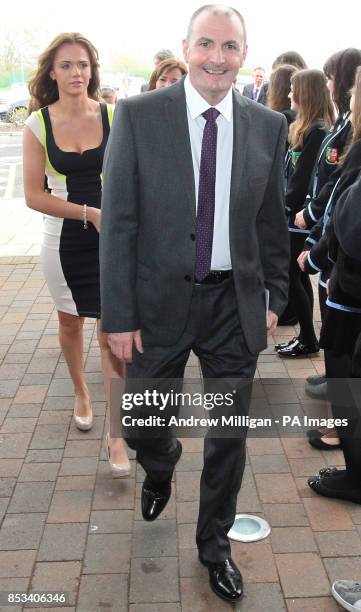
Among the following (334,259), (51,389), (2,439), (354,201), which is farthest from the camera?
(51,389)

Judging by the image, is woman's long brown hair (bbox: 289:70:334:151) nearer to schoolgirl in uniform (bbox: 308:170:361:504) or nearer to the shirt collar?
schoolgirl in uniform (bbox: 308:170:361:504)

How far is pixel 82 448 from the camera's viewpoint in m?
A: 3.63

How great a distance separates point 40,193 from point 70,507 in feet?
5.12

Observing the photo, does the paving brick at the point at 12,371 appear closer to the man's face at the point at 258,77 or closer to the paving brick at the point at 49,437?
the paving brick at the point at 49,437

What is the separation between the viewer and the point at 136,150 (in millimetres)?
2367

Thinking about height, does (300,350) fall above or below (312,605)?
below

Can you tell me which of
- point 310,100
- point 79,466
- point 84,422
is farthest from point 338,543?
point 310,100

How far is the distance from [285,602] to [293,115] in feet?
12.8

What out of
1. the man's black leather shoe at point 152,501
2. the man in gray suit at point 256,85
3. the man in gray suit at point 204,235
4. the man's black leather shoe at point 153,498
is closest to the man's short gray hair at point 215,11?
the man in gray suit at point 204,235

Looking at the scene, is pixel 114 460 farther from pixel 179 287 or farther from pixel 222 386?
pixel 179 287

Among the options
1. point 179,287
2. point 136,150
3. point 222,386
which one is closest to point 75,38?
point 136,150

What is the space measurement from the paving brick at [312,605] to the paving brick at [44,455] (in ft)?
4.89

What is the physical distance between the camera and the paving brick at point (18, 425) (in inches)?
150

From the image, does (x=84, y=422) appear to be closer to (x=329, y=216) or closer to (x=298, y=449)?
(x=298, y=449)
